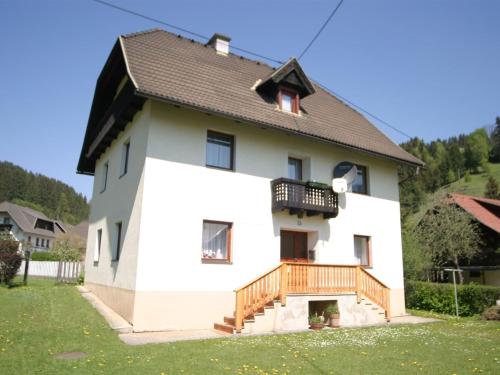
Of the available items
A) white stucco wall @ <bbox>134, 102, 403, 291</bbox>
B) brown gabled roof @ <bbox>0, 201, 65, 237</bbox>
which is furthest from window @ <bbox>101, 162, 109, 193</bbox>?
brown gabled roof @ <bbox>0, 201, 65, 237</bbox>

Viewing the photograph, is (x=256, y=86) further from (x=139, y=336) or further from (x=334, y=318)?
(x=139, y=336)

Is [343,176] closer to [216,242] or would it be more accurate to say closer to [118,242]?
[216,242]

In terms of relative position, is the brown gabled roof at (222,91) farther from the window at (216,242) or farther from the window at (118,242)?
the window at (118,242)

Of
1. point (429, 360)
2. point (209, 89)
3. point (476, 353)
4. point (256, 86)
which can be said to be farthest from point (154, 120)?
point (476, 353)

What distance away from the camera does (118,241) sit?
15.0 m

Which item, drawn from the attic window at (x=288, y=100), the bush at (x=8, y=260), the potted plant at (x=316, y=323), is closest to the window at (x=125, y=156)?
the attic window at (x=288, y=100)

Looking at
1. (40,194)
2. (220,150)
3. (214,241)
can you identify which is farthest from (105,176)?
(40,194)

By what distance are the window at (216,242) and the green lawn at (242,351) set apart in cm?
335

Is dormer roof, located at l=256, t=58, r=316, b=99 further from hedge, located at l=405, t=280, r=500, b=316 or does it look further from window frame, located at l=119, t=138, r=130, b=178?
hedge, located at l=405, t=280, r=500, b=316

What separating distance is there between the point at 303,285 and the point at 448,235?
19.2 meters

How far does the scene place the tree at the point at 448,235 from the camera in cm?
2780

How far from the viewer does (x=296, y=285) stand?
12992mm

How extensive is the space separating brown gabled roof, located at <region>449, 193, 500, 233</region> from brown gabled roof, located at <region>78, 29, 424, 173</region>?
13805 mm

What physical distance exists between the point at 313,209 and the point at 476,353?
6.77m
